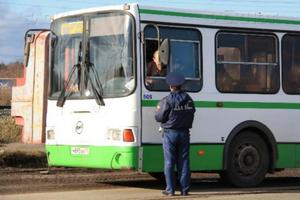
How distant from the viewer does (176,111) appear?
36.6 ft

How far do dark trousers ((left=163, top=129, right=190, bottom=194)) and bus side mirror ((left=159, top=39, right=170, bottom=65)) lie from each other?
113 cm

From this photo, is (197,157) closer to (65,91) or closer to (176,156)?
(176,156)

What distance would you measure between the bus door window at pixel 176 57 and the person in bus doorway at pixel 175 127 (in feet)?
1.28

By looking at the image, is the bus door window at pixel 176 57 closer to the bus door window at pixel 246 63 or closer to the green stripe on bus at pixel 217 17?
the green stripe on bus at pixel 217 17

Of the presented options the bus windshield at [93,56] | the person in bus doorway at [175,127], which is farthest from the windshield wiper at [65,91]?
the person in bus doorway at [175,127]

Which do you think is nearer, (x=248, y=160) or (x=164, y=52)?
(x=164, y=52)

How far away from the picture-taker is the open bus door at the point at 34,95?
2025 centimetres

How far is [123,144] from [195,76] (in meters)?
1.84

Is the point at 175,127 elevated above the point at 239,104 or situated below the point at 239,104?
below

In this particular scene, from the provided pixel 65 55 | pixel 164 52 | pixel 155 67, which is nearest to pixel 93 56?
pixel 65 55

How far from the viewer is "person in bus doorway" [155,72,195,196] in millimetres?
11109

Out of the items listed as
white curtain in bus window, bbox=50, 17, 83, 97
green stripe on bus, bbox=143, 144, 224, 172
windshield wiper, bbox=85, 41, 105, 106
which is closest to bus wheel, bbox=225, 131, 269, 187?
green stripe on bus, bbox=143, 144, 224, 172

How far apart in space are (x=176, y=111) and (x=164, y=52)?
971mm

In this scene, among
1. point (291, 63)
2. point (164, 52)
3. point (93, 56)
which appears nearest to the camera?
point (164, 52)
